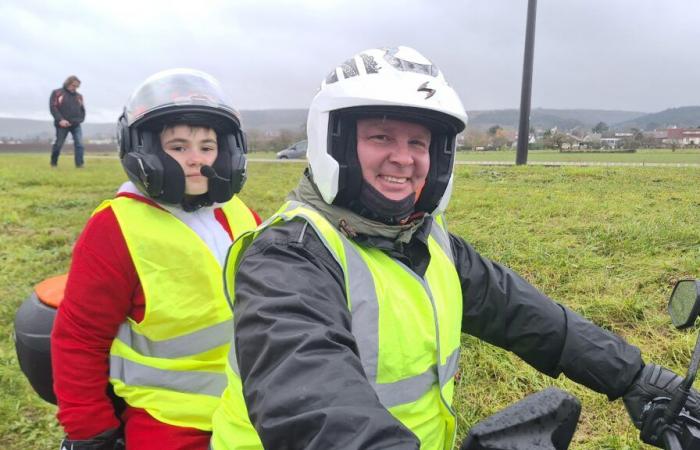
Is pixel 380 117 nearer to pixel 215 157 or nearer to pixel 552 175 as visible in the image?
pixel 215 157

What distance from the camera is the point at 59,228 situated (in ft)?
24.4

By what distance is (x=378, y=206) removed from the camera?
183cm

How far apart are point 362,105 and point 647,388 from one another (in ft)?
4.49

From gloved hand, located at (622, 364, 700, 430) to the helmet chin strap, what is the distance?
101 centimetres

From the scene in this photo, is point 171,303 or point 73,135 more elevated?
point 73,135

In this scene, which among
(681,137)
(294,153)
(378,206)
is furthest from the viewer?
(294,153)

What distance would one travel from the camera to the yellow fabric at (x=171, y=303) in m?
2.05

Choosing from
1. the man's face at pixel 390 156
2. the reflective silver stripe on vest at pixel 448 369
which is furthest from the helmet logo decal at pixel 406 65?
the reflective silver stripe on vest at pixel 448 369

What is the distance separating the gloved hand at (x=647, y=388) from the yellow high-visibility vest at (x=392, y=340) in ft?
2.20

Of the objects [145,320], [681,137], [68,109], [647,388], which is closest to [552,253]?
[647,388]

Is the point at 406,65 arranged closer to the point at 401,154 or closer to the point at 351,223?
the point at 401,154

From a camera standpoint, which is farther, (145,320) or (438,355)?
(145,320)

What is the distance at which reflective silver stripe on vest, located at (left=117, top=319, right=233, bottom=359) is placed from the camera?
2.09m

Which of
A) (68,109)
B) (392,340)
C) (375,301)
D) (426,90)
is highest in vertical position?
(68,109)
